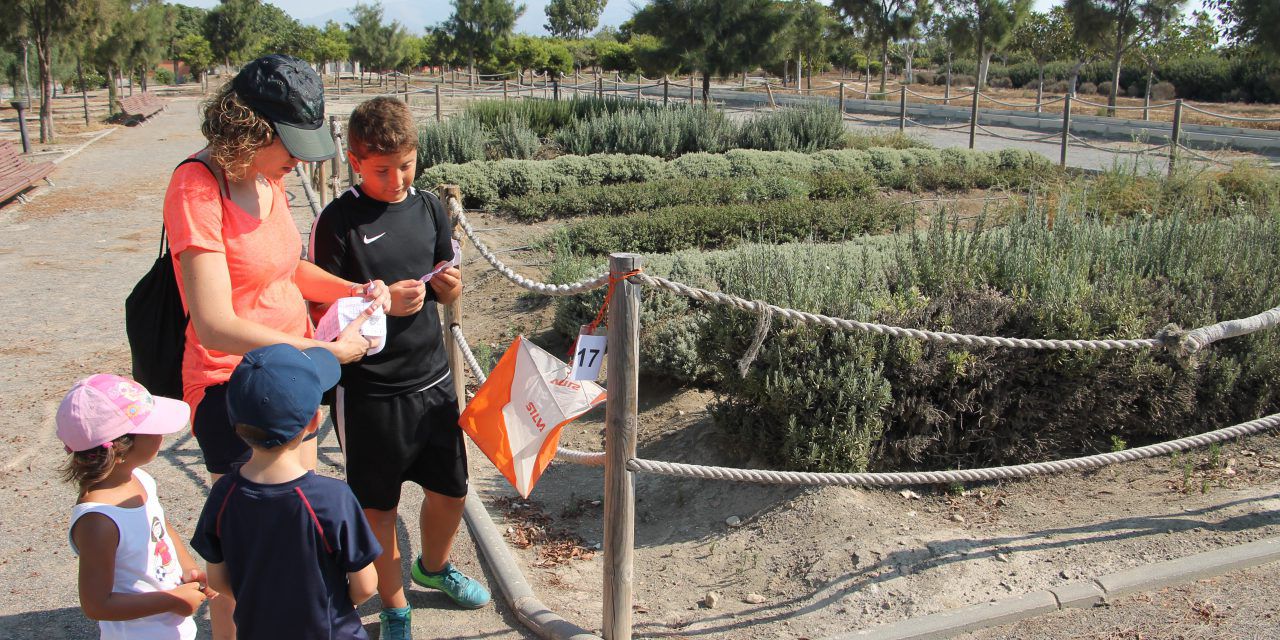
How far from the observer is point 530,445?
3.17 meters

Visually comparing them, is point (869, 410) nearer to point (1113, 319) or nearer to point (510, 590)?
point (1113, 319)

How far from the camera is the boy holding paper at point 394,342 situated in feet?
9.49

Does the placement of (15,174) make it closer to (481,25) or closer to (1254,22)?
(1254,22)

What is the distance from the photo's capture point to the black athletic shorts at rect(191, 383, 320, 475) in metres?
2.60

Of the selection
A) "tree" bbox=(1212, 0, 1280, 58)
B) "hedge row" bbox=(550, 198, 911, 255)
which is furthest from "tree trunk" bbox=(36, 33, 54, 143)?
"tree" bbox=(1212, 0, 1280, 58)

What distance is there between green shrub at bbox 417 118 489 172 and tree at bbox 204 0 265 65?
4504 cm

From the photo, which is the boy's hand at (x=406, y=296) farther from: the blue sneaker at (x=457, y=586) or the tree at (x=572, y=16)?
the tree at (x=572, y=16)

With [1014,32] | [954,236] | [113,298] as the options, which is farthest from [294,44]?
[954,236]

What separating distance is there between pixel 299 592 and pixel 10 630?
178 cm

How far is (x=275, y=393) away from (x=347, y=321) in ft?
1.72

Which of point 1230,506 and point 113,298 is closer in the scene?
point 1230,506

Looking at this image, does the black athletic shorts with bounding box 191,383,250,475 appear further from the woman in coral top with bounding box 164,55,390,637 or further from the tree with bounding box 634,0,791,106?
the tree with bounding box 634,0,791,106

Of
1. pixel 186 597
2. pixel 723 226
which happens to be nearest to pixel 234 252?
pixel 186 597

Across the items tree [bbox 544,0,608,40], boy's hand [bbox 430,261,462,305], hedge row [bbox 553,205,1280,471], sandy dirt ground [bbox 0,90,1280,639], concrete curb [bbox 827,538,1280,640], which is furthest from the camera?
tree [bbox 544,0,608,40]
